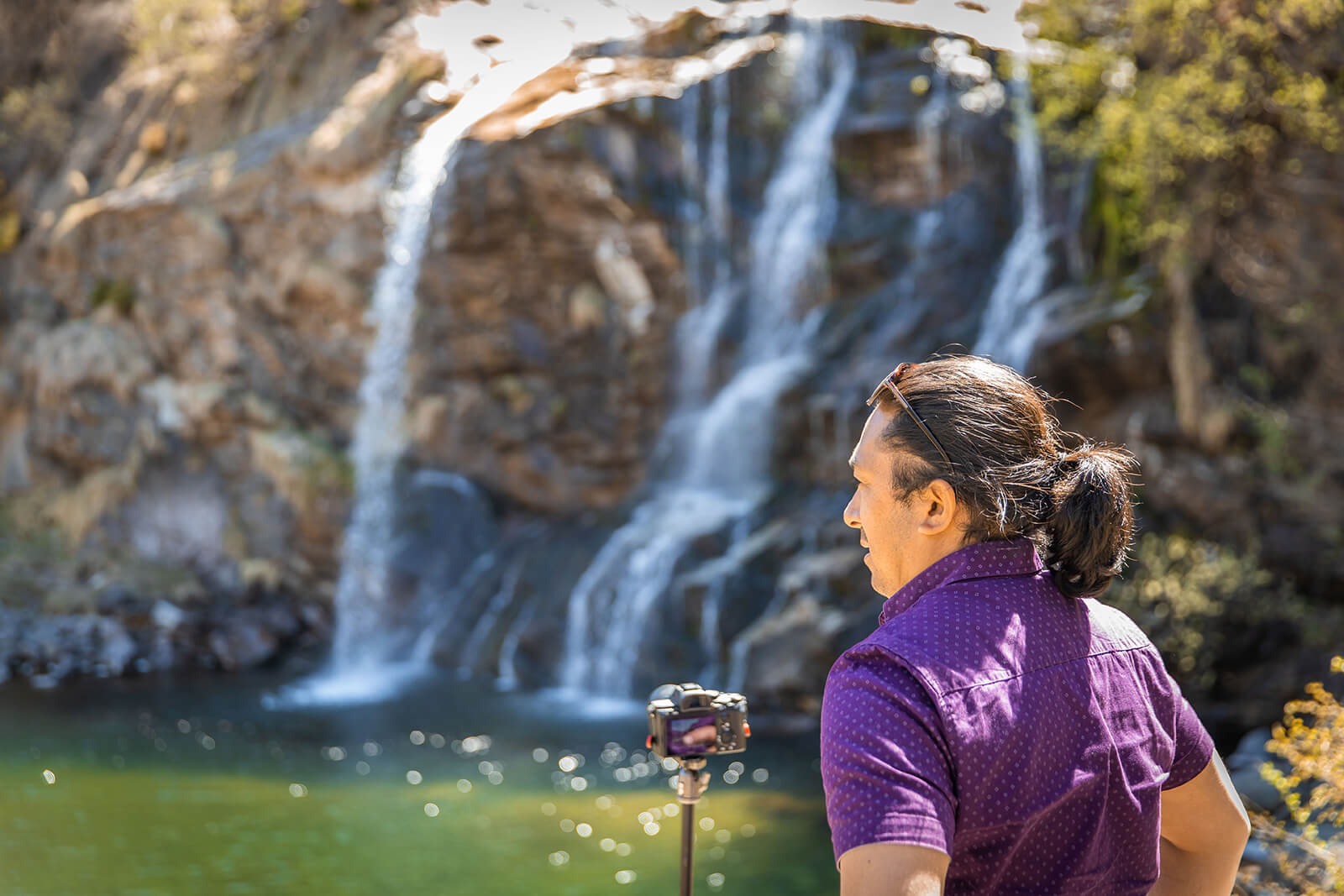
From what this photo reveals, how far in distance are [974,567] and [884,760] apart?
1.10ft

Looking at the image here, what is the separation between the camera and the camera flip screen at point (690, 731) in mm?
2066

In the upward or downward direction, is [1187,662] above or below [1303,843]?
below

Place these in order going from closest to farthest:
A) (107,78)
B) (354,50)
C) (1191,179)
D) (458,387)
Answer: (1191,179) < (458,387) < (354,50) < (107,78)

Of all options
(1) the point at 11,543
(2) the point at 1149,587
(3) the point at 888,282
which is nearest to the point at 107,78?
(1) the point at 11,543

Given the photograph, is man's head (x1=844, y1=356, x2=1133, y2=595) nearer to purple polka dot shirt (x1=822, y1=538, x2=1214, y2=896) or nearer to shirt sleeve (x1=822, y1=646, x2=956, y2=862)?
purple polka dot shirt (x1=822, y1=538, x2=1214, y2=896)

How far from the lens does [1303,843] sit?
431 cm

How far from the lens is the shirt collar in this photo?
4.77ft

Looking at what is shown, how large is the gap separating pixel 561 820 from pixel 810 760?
2.46m

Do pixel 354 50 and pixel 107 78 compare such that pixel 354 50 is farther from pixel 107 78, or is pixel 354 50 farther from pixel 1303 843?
pixel 1303 843

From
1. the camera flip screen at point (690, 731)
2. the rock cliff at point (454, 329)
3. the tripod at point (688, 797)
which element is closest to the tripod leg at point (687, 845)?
the tripod at point (688, 797)

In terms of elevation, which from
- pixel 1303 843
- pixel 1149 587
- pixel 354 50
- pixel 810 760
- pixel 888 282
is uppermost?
pixel 354 50

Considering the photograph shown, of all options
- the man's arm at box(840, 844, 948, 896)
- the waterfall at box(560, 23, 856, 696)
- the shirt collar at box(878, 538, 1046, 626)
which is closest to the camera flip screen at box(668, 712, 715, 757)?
the shirt collar at box(878, 538, 1046, 626)

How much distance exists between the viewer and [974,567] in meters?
1.46

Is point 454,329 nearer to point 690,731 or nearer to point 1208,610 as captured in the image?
point 1208,610
